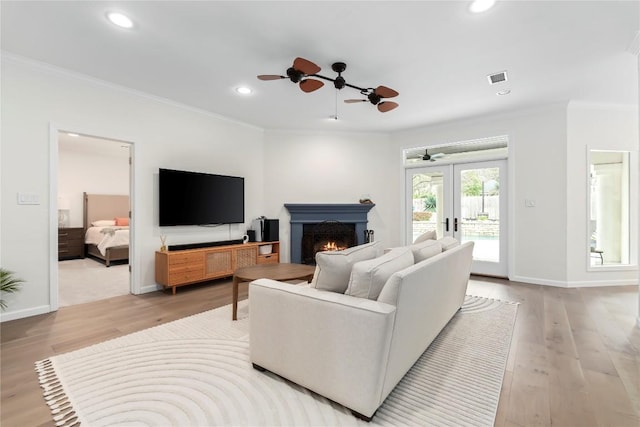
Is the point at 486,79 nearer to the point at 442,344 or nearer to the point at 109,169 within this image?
the point at 442,344

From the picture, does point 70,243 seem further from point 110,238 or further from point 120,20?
point 120,20

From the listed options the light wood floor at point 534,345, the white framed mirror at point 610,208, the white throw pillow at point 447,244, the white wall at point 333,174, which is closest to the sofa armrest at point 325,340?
the light wood floor at point 534,345

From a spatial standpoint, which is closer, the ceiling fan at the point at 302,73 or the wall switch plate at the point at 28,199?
the ceiling fan at the point at 302,73

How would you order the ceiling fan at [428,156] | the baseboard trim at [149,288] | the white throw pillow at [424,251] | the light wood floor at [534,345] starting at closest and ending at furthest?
the light wood floor at [534,345] < the white throw pillow at [424,251] < the baseboard trim at [149,288] < the ceiling fan at [428,156]

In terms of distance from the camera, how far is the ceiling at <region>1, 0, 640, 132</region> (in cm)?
226

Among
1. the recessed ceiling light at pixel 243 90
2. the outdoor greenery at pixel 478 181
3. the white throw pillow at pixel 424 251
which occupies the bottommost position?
the white throw pillow at pixel 424 251

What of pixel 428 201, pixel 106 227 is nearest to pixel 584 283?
pixel 428 201

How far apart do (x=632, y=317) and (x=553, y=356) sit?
64.2 inches

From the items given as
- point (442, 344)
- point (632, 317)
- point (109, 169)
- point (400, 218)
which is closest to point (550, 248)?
point (632, 317)

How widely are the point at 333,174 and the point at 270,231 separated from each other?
5.47ft

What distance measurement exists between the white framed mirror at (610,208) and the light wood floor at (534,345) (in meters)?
0.59

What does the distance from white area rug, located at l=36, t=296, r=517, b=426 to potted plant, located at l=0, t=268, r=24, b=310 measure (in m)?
1.27

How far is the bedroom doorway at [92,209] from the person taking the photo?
565cm

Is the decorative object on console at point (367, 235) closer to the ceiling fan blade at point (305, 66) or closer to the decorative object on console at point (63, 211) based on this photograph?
the ceiling fan blade at point (305, 66)
